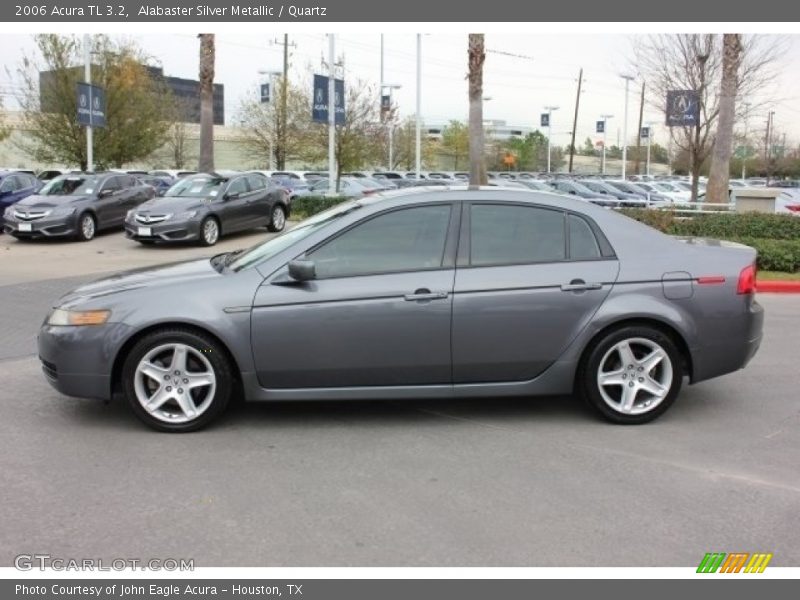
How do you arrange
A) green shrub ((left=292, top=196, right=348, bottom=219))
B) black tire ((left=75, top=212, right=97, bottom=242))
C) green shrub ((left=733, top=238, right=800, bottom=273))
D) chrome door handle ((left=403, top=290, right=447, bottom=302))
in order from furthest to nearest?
green shrub ((left=292, top=196, right=348, bottom=219)) → black tire ((left=75, top=212, right=97, bottom=242)) → green shrub ((left=733, top=238, right=800, bottom=273)) → chrome door handle ((left=403, top=290, right=447, bottom=302))

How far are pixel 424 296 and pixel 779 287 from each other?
27.3ft

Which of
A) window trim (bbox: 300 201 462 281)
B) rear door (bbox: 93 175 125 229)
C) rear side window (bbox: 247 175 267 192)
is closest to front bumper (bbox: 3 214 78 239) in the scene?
rear door (bbox: 93 175 125 229)

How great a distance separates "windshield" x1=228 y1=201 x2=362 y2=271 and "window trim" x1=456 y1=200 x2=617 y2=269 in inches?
30.0

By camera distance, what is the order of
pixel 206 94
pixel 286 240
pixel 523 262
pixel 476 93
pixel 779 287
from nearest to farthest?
1. pixel 523 262
2. pixel 286 240
3. pixel 779 287
4. pixel 476 93
5. pixel 206 94

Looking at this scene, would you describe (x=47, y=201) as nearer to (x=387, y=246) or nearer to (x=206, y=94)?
(x=206, y=94)

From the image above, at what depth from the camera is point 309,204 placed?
20844mm

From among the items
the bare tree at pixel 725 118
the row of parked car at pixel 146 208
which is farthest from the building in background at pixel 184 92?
the bare tree at pixel 725 118

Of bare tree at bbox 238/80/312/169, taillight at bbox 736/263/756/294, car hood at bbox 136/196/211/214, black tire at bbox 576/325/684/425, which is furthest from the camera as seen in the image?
bare tree at bbox 238/80/312/169

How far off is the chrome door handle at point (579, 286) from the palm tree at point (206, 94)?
2030 cm

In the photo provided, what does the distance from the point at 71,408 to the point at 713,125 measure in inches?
925

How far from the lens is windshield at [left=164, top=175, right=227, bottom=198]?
54.6 feet

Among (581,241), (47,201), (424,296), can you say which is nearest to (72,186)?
(47,201)

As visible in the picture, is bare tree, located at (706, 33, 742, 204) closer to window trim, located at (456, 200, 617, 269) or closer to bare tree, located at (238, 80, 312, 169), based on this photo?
window trim, located at (456, 200, 617, 269)

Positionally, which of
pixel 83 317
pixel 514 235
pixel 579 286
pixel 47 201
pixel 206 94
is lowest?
pixel 83 317
